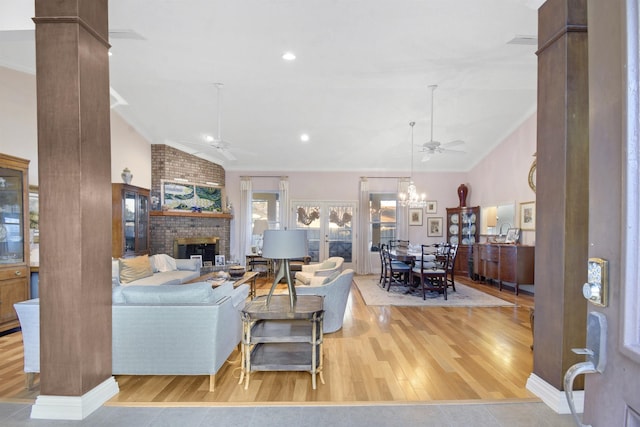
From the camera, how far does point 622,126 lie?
0.73 metres

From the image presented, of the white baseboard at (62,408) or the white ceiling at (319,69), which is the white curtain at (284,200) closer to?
the white ceiling at (319,69)

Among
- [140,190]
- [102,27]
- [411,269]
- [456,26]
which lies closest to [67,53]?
A: [102,27]

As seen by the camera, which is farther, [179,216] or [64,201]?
[179,216]

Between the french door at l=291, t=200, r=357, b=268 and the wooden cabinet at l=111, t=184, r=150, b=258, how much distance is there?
11.5 feet

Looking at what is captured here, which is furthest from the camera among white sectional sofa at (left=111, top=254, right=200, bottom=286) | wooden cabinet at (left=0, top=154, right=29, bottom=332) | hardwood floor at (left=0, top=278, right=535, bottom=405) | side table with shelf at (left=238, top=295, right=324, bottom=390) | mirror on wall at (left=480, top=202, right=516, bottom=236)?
mirror on wall at (left=480, top=202, right=516, bottom=236)

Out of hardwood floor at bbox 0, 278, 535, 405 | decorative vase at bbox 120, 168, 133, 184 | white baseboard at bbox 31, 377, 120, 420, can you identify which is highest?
decorative vase at bbox 120, 168, 133, 184

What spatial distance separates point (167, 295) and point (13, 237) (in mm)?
2745

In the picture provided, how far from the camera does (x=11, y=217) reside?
3619 mm

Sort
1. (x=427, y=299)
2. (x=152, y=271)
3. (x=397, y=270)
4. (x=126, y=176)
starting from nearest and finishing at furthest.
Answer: (x=152, y=271) < (x=427, y=299) < (x=126, y=176) < (x=397, y=270)

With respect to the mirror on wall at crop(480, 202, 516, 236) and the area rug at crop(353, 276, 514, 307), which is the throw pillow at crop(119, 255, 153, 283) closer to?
the area rug at crop(353, 276, 514, 307)

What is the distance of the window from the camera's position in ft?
26.7

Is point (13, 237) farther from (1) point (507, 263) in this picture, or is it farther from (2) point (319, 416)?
(1) point (507, 263)

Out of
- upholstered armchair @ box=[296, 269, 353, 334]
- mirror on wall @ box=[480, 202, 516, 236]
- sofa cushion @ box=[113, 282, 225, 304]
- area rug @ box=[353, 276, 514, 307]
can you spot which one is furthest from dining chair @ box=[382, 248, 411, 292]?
sofa cushion @ box=[113, 282, 225, 304]

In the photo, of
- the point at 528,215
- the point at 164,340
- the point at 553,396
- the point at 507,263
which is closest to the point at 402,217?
the point at 507,263
